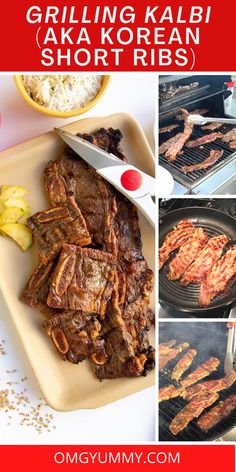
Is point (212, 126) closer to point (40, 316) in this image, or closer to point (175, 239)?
point (175, 239)

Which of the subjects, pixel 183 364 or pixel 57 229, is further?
pixel 57 229

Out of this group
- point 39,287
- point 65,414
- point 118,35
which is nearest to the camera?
point 118,35

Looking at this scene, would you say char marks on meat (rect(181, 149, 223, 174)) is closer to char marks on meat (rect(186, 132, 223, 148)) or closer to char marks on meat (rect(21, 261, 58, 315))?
char marks on meat (rect(186, 132, 223, 148))

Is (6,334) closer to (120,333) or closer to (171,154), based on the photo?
(120,333)

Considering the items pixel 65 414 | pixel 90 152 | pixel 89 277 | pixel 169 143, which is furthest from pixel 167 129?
pixel 65 414
